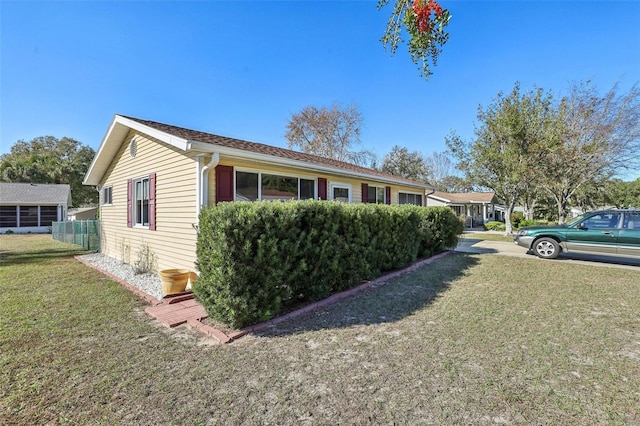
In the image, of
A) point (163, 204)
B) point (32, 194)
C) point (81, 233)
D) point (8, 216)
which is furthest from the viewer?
point (32, 194)

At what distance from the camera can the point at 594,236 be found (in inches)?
343

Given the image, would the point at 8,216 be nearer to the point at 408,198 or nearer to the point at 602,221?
the point at 408,198

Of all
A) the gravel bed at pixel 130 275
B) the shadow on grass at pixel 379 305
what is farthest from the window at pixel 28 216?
the shadow on grass at pixel 379 305

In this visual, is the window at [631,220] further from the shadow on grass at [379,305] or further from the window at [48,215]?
the window at [48,215]

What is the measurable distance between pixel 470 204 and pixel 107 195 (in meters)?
32.8

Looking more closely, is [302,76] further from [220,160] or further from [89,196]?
[89,196]

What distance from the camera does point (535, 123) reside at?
636 inches

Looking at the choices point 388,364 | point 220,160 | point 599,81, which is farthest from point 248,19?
point 599,81

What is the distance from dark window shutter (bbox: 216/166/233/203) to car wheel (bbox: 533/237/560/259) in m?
10.3

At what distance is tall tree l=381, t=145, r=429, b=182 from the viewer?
34.8 metres

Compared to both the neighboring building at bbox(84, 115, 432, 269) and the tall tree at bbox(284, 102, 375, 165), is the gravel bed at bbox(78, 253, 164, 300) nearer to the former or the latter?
the neighboring building at bbox(84, 115, 432, 269)

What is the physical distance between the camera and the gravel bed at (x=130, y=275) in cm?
609

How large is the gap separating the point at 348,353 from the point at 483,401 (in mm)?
1339

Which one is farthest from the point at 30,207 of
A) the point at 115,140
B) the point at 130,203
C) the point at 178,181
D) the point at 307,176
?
the point at 307,176
